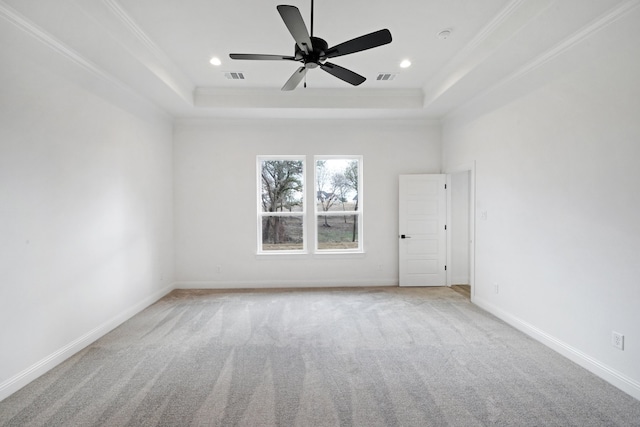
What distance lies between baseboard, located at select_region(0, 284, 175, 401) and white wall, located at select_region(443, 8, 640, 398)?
4.65 metres

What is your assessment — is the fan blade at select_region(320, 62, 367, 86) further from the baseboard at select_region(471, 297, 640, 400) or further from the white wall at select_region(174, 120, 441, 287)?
the baseboard at select_region(471, 297, 640, 400)

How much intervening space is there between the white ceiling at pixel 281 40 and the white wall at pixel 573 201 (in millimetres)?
291

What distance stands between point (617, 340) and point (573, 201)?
3.82 feet

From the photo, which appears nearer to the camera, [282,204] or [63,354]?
[63,354]

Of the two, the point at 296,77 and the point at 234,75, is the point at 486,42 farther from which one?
the point at 234,75

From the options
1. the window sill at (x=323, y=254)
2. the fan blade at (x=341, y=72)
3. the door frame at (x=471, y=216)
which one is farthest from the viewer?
the window sill at (x=323, y=254)

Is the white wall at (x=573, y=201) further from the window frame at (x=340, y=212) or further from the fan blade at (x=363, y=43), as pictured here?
the window frame at (x=340, y=212)

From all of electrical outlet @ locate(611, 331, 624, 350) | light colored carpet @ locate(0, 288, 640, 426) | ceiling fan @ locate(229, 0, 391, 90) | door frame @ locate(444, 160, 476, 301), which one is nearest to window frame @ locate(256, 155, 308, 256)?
light colored carpet @ locate(0, 288, 640, 426)

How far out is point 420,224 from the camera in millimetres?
4984

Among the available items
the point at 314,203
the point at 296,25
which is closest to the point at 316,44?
the point at 296,25

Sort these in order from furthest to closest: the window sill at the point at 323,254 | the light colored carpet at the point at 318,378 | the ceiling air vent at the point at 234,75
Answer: the window sill at the point at 323,254 < the ceiling air vent at the point at 234,75 < the light colored carpet at the point at 318,378

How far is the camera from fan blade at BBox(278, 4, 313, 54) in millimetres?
1714

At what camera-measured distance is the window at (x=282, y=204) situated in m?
5.14

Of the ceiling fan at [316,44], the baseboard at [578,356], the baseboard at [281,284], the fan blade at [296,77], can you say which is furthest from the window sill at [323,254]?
the ceiling fan at [316,44]
